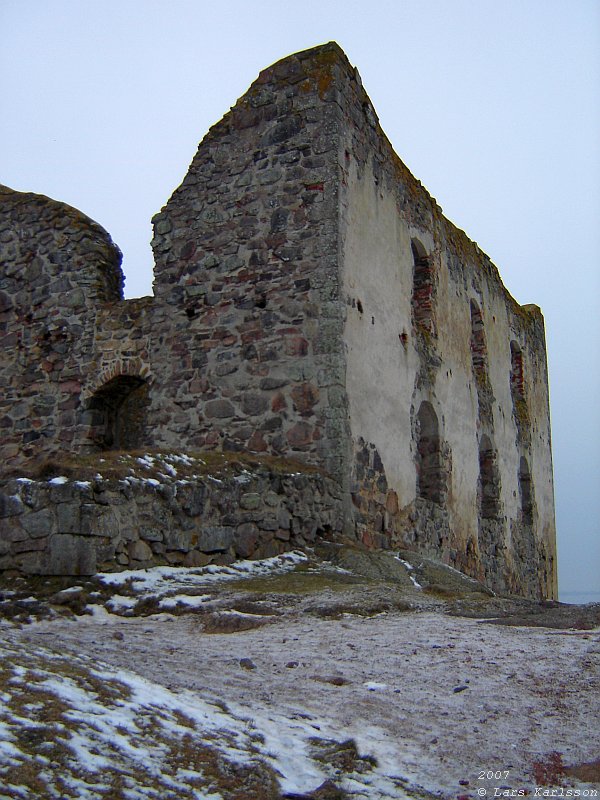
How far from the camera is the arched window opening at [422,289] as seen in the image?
1207 cm

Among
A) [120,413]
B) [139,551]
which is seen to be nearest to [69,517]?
[139,551]

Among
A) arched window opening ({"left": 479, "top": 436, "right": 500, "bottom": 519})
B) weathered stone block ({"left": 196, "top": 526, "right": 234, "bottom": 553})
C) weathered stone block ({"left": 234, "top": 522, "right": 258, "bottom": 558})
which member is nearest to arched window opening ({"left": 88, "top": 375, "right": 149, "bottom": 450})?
weathered stone block ({"left": 234, "top": 522, "right": 258, "bottom": 558})

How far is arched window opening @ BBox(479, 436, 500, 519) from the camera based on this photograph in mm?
14242

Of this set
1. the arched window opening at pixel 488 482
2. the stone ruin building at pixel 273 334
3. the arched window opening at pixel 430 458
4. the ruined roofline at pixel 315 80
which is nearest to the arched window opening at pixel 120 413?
the stone ruin building at pixel 273 334

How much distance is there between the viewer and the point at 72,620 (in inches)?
220

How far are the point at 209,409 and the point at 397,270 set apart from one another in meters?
3.11

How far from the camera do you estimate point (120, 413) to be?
35.7 ft

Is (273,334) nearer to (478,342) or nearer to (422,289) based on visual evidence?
(422,289)

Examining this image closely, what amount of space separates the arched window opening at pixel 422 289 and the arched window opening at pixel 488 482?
291 cm

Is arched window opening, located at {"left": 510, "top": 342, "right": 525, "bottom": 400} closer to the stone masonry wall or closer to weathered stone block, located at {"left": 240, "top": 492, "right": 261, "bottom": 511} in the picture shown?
the stone masonry wall

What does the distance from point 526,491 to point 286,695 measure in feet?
43.9

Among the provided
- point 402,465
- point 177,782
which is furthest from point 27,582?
point 402,465

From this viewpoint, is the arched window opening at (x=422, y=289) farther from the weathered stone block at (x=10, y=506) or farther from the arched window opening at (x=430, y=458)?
the weathered stone block at (x=10, y=506)

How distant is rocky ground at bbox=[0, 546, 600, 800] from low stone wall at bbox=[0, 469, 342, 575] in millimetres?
232
